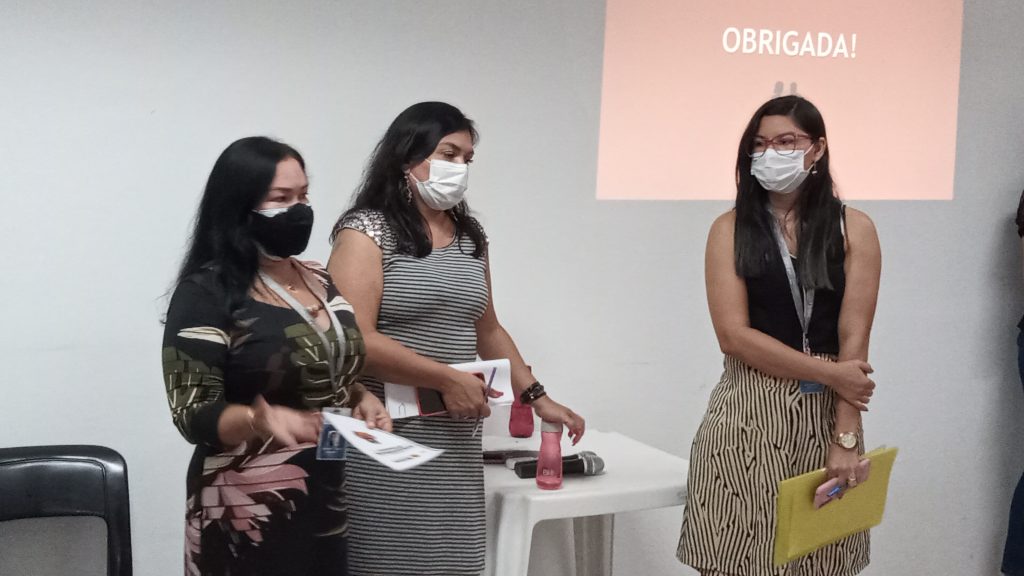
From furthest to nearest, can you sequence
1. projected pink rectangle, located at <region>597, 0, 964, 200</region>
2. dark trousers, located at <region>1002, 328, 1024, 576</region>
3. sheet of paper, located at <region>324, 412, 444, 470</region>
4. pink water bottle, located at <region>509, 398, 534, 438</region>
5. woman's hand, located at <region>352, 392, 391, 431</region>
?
1. dark trousers, located at <region>1002, 328, 1024, 576</region>
2. projected pink rectangle, located at <region>597, 0, 964, 200</region>
3. pink water bottle, located at <region>509, 398, 534, 438</region>
4. woman's hand, located at <region>352, 392, 391, 431</region>
5. sheet of paper, located at <region>324, 412, 444, 470</region>

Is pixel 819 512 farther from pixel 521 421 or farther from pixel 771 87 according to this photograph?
pixel 771 87

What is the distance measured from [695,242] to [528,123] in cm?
67

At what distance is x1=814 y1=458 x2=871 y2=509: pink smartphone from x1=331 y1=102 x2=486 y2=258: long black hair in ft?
3.08

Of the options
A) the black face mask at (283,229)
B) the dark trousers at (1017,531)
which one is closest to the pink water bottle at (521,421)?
the black face mask at (283,229)

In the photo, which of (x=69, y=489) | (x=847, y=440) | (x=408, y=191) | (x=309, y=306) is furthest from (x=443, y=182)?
(x=69, y=489)

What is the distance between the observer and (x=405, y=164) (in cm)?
205

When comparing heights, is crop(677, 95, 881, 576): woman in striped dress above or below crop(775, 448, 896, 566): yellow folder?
above

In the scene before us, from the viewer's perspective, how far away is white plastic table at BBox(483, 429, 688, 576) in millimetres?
2201

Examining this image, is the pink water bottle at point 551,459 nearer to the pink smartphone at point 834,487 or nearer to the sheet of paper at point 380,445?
the pink smartphone at point 834,487

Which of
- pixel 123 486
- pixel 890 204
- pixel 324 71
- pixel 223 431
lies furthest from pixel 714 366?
pixel 223 431

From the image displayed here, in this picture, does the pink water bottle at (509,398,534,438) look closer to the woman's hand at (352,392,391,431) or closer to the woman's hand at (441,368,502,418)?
the woman's hand at (441,368,502,418)

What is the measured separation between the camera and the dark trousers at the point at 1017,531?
3396 millimetres

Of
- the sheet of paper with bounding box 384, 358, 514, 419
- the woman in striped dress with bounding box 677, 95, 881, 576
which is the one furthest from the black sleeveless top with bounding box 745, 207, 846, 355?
the sheet of paper with bounding box 384, 358, 514, 419

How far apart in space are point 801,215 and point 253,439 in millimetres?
1282
